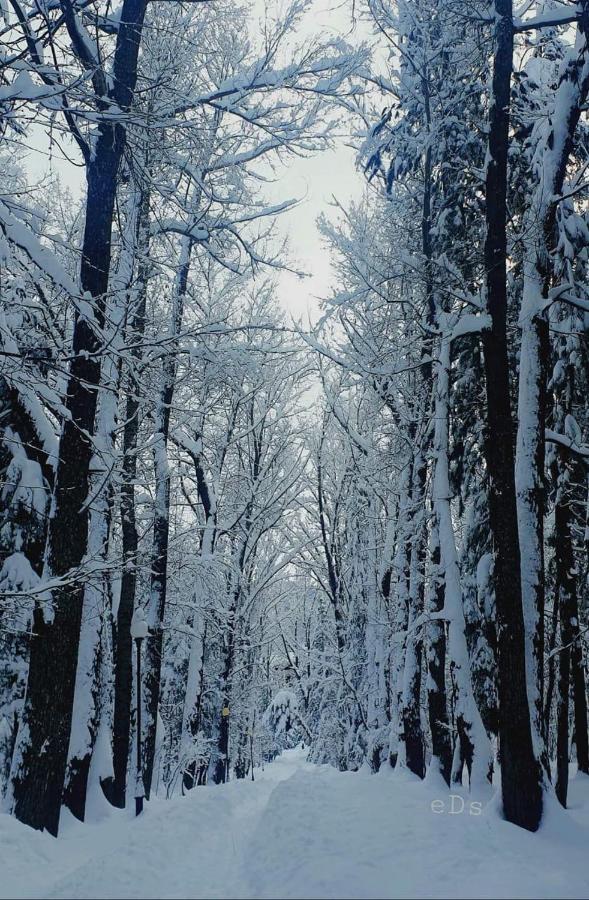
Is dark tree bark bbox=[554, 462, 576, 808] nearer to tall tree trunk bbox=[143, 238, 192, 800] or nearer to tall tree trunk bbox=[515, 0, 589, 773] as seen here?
tall tree trunk bbox=[515, 0, 589, 773]

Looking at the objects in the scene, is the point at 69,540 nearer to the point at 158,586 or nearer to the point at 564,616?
the point at 158,586

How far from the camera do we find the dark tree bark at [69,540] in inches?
255

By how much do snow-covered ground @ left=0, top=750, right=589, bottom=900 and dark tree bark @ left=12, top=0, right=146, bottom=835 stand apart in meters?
0.47

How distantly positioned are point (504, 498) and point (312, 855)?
4.35m

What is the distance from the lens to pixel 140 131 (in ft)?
24.6

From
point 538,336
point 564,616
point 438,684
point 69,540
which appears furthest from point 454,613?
point 69,540

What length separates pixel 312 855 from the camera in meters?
5.11

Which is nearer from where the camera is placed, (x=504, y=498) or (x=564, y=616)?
(x=504, y=498)

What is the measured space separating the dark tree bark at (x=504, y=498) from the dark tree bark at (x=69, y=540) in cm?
468

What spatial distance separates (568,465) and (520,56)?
6903 mm

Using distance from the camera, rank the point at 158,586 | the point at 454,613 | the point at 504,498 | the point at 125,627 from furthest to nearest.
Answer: the point at 158,586, the point at 125,627, the point at 454,613, the point at 504,498

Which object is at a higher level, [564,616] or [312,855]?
[564,616]

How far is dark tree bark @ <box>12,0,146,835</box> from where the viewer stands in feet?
21.3

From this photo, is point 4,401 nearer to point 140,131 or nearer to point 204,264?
point 140,131
